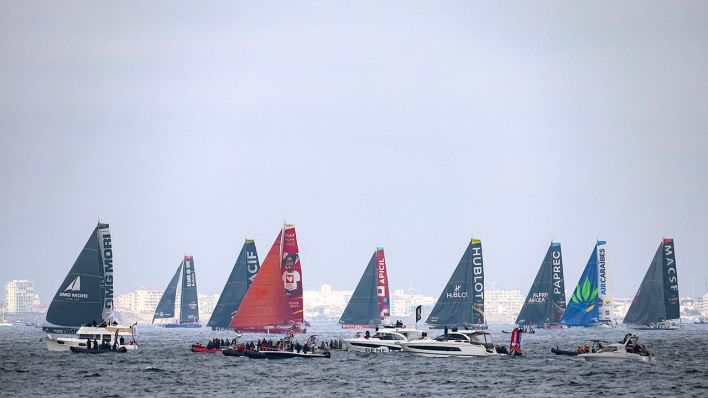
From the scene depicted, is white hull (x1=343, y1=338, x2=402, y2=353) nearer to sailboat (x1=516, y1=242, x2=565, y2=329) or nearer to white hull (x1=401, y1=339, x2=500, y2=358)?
white hull (x1=401, y1=339, x2=500, y2=358)

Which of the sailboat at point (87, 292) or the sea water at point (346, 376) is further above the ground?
the sailboat at point (87, 292)

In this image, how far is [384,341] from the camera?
123 m

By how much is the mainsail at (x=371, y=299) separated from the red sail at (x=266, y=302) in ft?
149

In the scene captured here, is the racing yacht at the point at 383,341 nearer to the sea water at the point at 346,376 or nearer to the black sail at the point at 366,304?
the sea water at the point at 346,376

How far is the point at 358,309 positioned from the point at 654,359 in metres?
74.5

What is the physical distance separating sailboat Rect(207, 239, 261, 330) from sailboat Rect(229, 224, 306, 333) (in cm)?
3252

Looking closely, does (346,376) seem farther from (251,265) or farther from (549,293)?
(549,293)

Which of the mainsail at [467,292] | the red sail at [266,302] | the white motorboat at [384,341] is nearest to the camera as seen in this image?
the white motorboat at [384,341]

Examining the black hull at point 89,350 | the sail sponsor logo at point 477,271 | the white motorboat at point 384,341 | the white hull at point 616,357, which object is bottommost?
the white hull at point 616,357

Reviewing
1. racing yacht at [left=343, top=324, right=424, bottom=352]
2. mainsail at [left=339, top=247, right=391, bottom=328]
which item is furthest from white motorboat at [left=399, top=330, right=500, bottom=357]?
mainsail at [left=339, top=247, right=391, bottom=328]

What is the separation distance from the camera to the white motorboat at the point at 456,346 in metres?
115

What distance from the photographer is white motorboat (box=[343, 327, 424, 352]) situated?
122562 millimetres

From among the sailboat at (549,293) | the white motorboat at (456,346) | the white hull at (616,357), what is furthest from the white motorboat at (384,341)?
the sailboat at (549,293)

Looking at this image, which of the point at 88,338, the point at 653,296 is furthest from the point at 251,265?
the point at 653,296
